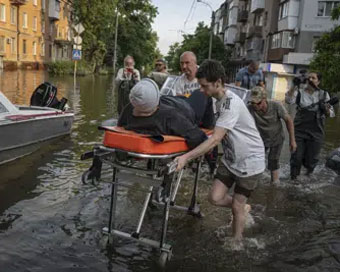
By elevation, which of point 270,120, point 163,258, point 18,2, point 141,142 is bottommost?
point 163,258

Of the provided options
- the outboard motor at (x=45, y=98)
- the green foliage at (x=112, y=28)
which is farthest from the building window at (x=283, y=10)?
the outboard motor at (x=45, y=98)

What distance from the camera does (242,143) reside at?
14.0 ft

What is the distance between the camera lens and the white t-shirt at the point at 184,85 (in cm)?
645

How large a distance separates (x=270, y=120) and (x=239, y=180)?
9.07ft

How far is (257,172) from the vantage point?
4355 millimetres

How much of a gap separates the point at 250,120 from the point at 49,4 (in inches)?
2318

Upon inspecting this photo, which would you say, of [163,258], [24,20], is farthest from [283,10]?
[163,258]

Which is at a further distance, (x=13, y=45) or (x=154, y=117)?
(x=13, y=45)

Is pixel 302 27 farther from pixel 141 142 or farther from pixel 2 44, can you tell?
pixel 141 142

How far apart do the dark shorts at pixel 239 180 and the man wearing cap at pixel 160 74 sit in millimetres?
4288

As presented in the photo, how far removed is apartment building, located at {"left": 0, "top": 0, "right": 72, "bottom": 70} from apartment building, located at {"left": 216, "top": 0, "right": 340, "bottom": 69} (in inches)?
964

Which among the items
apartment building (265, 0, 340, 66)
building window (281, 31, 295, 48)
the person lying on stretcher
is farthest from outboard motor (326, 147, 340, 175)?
building window (281, 31, 295, 48)

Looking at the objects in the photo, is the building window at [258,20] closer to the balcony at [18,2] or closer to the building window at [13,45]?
the balcony at [18,2]

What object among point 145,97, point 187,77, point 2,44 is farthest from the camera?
point 2,44
